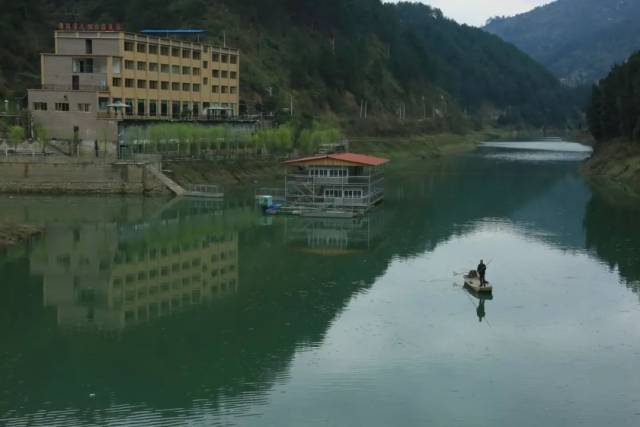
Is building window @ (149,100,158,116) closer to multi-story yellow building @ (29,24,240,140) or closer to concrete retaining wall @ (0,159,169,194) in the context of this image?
multi-story yellow building @ (29,24,240,140)

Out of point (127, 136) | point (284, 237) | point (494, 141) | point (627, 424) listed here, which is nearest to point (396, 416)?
point (627, 424)

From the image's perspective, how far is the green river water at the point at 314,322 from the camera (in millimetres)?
19656

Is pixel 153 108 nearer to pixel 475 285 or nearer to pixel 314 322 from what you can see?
pixel 475 285

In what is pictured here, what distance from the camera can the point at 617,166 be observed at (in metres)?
72.4

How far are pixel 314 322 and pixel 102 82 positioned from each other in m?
44.2

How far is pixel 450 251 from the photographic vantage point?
3938 centimetres

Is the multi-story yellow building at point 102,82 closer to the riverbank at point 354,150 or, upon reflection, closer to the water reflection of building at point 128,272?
the riverbank at point 354,150

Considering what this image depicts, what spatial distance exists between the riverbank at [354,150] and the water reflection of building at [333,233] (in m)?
16.1

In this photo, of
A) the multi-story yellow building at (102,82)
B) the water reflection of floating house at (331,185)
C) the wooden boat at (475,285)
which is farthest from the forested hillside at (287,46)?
the wooden boat at (475,285)

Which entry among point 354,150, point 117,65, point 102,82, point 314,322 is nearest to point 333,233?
point 314,322

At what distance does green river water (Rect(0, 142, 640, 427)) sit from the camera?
19656 millimetres

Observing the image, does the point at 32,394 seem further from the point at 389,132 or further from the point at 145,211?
the point at 389,132

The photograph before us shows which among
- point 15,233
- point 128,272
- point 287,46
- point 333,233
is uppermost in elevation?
point 287,46

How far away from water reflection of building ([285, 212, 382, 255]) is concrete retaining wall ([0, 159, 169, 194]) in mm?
13855
